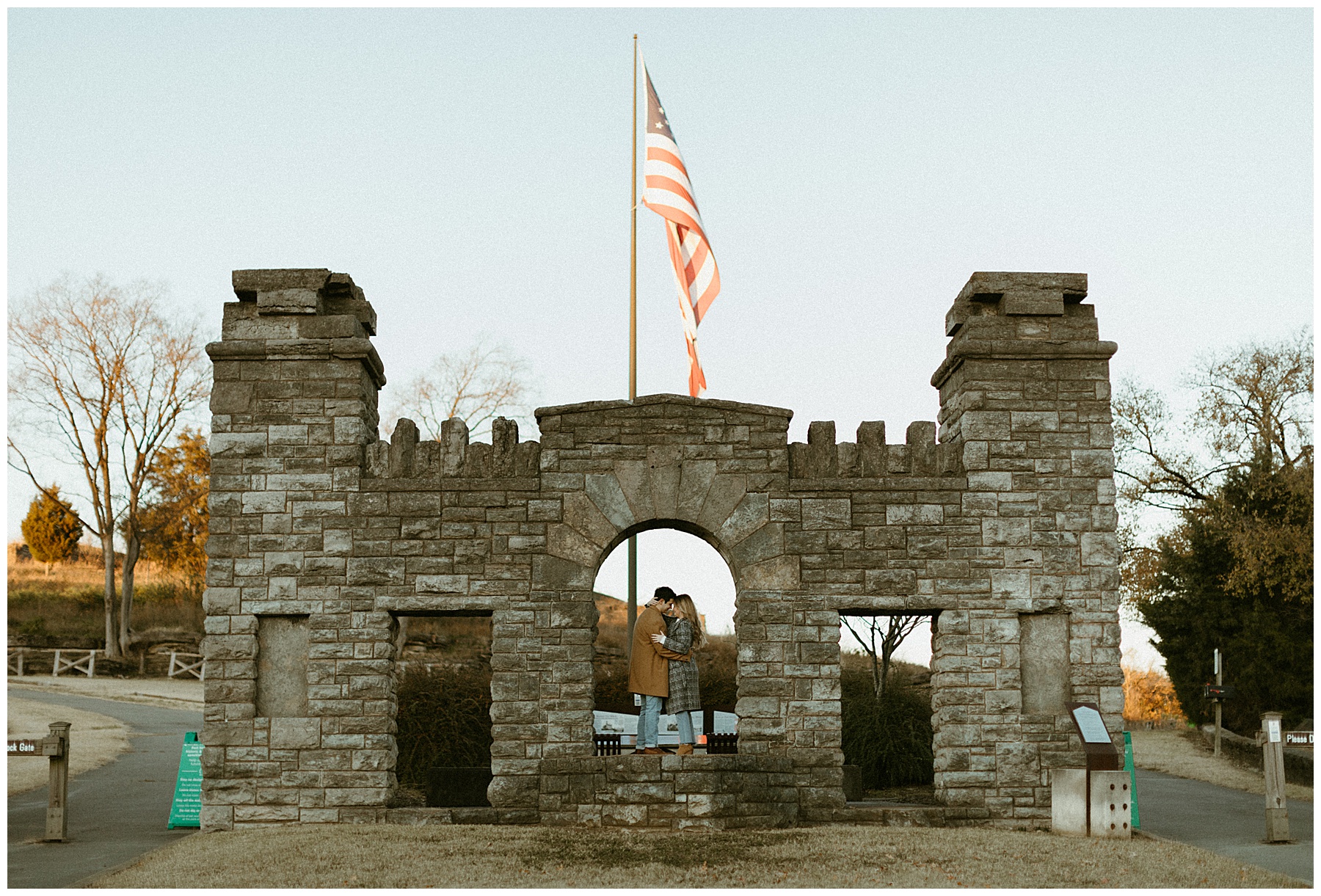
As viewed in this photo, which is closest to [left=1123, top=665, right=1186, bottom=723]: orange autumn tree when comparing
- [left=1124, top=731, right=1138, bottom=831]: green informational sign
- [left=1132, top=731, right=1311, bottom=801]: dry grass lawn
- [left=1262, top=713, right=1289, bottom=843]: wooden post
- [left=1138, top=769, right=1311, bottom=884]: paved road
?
[left=1132, top=731, right=1311, bottom=801]: dry grass lawn

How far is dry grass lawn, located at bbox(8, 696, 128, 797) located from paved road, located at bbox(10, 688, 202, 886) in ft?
0.67

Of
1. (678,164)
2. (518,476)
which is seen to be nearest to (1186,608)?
(678,164)

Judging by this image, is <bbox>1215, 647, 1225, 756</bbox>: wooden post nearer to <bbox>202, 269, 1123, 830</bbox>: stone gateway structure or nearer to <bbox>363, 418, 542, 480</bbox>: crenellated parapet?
<bbox>202, 269, 1123, 830</bbox>: stone gateway structure

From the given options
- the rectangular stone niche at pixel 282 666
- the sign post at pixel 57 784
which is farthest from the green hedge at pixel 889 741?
the sign post at pixel 57 784

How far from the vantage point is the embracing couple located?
34.4ft

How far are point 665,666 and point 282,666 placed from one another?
339 centimetres

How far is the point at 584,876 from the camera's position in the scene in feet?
25.3

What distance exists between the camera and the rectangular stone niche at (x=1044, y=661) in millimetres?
10688

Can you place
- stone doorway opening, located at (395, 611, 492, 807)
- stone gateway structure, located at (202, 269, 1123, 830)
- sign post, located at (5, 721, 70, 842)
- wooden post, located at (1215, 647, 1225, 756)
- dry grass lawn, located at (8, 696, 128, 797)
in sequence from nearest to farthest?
sign post, located at (5, 721, 70, 842)
stone gateway structure, located at (202, 269, 1123, 830)
stone doorway opening, located at (395, 611, 492, 807)
dry grass lawn, located at (8, 696, 128, 797)
wooden post, located at (1215, 647, 1225, 756)

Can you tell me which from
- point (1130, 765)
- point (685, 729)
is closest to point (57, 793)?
point (685, 729)

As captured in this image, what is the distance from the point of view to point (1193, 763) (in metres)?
18.0

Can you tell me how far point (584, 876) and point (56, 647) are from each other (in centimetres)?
2792

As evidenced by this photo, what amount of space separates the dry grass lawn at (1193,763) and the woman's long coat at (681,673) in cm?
773

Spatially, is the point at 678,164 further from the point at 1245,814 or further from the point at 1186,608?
the point at 1186,608
